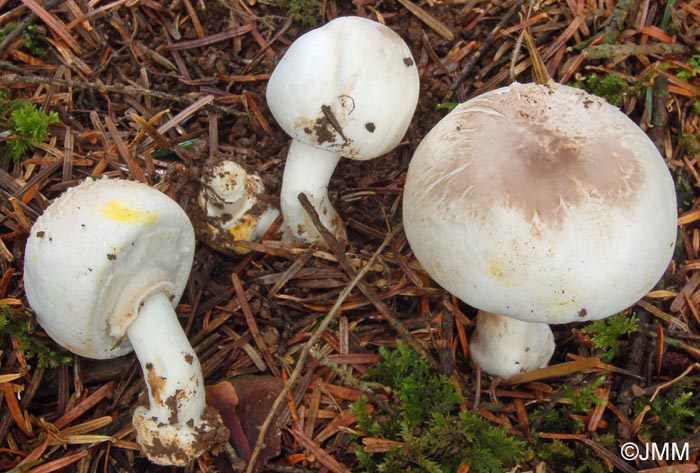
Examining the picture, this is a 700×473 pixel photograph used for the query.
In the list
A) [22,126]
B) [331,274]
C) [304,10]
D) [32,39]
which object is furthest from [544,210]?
[32,39]

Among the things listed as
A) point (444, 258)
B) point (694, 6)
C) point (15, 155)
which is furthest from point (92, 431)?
point (694, 6)

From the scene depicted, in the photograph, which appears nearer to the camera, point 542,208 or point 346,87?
point 542,208

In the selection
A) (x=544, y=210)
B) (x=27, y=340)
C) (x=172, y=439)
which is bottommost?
(x=172, y=439)

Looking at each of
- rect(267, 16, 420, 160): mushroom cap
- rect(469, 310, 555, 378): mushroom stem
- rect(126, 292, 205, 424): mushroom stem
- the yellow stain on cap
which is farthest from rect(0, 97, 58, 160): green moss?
rect(469, 310, 555, 378): mushroom stem

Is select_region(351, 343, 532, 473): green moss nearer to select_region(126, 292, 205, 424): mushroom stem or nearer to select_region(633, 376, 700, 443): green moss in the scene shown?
select_region(633, 376, 700, 443): green moss

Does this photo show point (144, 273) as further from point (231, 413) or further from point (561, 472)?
point (561, 472)

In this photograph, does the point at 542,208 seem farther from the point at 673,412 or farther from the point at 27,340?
the point at 27,340
